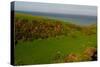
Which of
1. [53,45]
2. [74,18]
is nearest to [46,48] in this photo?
[53,45]

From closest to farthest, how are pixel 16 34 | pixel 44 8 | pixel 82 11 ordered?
pixel 16 34, pixel 44 8, pixel 82 11

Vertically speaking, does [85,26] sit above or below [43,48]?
above

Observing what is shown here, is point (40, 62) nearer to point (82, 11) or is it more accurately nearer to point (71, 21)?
point (71, 21)

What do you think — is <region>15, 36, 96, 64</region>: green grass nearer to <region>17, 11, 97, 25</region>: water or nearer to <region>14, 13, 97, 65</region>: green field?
<region>14, 13, 97, 65</region>: green field

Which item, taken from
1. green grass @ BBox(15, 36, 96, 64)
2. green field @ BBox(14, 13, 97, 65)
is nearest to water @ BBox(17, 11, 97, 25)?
green field @ BBox(14, 13, 97, 65)

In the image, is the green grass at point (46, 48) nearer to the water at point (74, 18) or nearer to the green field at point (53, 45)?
the green field at point (53, 45)

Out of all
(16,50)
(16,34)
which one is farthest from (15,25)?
(16,50)

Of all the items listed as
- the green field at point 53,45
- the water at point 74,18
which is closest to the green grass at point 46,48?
the green field at point 53,45

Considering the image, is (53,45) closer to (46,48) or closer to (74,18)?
(46,48)
